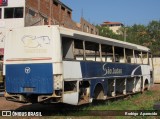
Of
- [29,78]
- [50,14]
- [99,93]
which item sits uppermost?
[50,14]

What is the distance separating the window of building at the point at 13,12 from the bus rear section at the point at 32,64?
98.1ft

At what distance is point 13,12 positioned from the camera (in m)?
43.1

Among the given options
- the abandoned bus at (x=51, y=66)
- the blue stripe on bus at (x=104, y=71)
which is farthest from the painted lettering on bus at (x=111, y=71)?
the abandoned bus at (x=51, y=66)

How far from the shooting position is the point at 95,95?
15.5 meters

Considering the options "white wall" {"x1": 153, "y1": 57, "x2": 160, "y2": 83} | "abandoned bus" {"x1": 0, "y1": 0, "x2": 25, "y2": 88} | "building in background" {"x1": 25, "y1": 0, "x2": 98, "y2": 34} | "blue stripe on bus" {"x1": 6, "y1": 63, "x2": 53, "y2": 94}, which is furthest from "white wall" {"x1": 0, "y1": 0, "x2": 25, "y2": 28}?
"blue stripe on bus" {"x1": 6, "y1": 63, "x2": 53, "y2": 94}

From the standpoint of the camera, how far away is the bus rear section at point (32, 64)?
12406 mm

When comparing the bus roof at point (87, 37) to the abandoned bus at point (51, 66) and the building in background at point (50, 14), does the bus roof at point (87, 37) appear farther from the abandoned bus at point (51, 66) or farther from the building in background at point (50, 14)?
the building in background at point (50, 14)

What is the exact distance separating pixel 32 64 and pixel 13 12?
31.5 metres

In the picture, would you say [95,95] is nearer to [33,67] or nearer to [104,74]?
[104,74]

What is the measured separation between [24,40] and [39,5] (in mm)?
37473

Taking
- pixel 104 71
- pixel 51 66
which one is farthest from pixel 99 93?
pixel 51 66

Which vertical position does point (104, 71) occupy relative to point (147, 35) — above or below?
below

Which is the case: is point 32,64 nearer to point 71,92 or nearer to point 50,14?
point 71,92

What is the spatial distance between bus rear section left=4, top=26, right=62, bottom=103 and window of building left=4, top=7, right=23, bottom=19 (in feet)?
98.1
